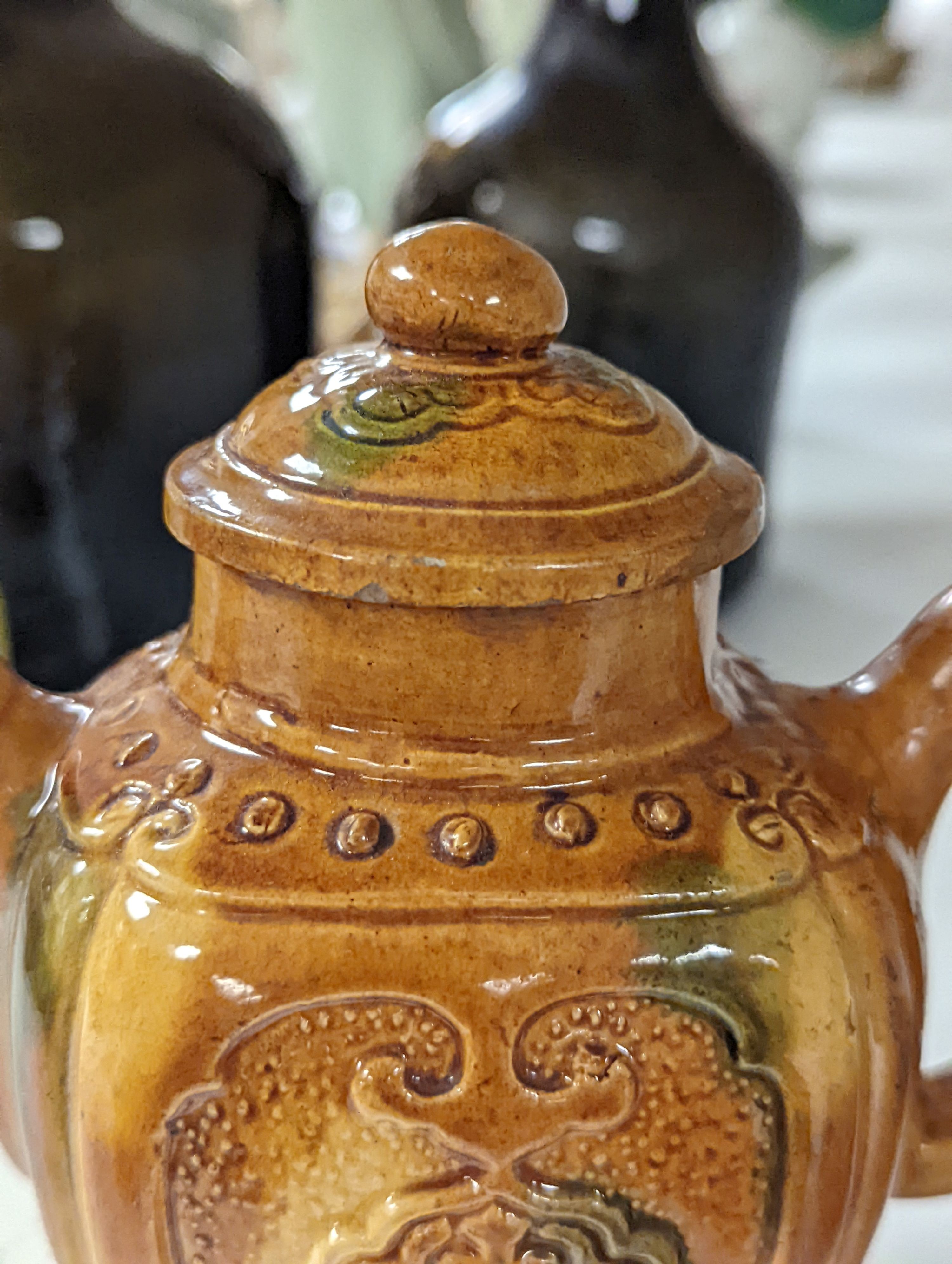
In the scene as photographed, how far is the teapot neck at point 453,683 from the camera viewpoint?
51cm

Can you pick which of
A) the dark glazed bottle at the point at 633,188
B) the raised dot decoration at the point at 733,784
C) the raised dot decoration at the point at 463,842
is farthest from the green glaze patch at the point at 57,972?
the dark glazed bottle at the point at 633,188

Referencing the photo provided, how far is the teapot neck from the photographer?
0.51 meters

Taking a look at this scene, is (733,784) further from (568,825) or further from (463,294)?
(463,294)

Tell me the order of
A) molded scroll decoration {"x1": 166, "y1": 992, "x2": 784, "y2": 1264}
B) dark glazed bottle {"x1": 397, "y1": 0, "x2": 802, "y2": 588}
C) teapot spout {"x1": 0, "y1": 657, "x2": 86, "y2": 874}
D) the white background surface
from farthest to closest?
dark glazed bottle {"x1": 397, "y1": 0, "x2": 802, "y2": 588} → the white background surface → teapot spout {"x1": 0, "y1": 657, "x2": 86, "y2": 874} → molded scroll decoration {"x1": 166, "y1": 992, "x2": 784, "y2": 1264}

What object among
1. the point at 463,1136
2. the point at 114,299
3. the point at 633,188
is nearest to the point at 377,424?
the point at 463,1136

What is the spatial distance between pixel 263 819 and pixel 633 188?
2.70 ft

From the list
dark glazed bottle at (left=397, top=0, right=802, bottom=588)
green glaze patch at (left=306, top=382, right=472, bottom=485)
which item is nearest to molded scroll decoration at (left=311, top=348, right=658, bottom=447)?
green glaze patch at (left=306, top=382, right=472, bottom=485)

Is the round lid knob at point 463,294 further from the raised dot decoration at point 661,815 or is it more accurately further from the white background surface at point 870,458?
the white background surface at point 870,458

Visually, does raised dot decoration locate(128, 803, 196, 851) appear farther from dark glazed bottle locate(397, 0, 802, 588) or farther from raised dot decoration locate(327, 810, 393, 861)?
dark glazed bottle locate(397, 0, 802, 588)

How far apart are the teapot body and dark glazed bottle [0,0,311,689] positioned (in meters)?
0.58

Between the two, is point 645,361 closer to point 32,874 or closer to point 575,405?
point 575,405

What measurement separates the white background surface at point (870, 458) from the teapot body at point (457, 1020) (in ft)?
0.99

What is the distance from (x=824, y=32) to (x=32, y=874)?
1.65m

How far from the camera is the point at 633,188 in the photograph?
1.15 meters
